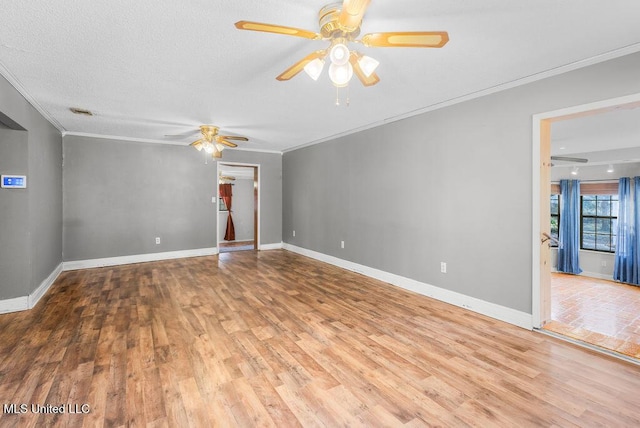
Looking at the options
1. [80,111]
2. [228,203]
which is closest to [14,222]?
[80,111]

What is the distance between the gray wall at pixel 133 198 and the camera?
5.27 meters

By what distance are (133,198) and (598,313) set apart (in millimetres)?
8084

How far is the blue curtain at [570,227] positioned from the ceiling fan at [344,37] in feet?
25.7

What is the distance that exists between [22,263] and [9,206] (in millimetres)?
672

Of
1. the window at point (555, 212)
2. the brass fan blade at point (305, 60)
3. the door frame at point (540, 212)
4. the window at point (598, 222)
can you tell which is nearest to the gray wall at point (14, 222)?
the brass fan blade at point (305, 60)

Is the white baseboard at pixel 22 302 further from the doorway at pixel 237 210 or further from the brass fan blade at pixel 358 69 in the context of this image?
the doorway at pixel 237 210

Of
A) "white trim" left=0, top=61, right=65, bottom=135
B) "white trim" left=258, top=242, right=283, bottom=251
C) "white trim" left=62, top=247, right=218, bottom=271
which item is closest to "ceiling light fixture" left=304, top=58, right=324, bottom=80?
"white trim" left=0, top=61, right=65, bottom=135

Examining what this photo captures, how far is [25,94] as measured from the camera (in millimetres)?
3215

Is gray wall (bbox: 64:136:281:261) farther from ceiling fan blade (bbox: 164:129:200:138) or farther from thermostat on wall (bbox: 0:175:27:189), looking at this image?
thermostat on wall (bbox: 0:175:27:189)

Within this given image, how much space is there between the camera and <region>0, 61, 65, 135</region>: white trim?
2.66 m

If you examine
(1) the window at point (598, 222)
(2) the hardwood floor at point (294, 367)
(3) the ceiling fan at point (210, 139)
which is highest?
(3) the ceiling fan at point (210, 139)

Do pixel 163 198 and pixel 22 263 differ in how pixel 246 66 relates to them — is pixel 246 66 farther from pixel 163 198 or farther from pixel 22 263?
pixel 163 198

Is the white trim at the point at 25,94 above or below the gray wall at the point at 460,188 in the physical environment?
above

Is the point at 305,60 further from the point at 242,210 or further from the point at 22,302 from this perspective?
the point at 242,210
